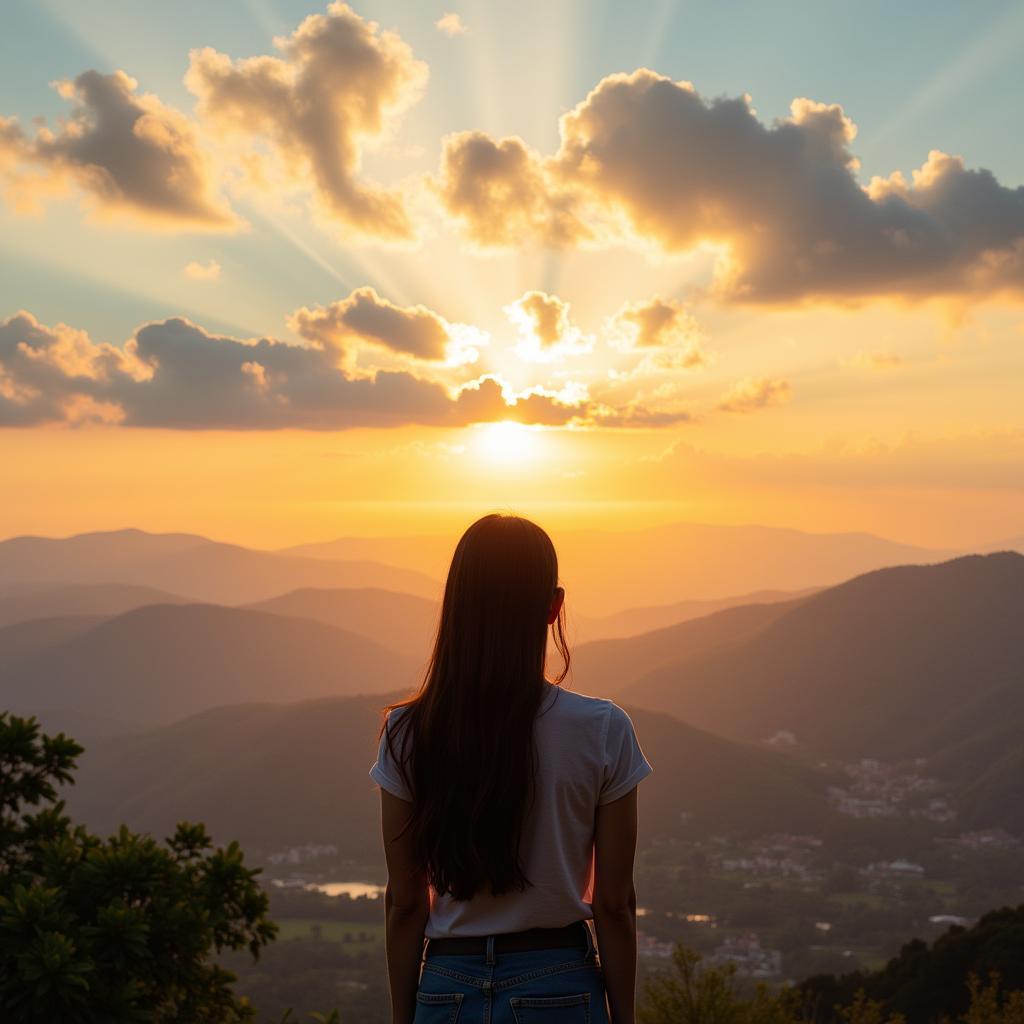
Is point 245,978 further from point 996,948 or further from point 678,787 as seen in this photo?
point 678,787

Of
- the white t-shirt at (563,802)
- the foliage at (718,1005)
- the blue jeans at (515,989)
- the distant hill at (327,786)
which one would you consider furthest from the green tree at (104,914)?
the distant hill at (327,786)

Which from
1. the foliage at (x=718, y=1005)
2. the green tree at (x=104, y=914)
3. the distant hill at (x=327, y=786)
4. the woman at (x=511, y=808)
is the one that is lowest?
the distant hill at (x=327, y=786)

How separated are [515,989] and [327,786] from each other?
17154 centimetres

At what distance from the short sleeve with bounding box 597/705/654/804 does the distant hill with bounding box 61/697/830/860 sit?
15127 cm

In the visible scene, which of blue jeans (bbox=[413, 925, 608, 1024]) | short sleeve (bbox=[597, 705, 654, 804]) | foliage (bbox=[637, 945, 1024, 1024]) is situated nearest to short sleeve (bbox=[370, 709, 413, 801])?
blue jeans (bbox=[413, 925, 608, 1024])

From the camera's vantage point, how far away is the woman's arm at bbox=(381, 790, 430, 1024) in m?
3.37

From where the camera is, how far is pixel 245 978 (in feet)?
277

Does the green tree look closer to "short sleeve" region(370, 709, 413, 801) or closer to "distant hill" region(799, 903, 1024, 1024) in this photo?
"short sleeve" region(370, 709, 413, 801)

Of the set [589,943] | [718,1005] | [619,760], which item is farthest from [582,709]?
[718,1005]

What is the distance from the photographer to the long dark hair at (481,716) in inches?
124

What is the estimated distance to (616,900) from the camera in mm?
3301

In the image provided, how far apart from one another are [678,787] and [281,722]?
2988 inches

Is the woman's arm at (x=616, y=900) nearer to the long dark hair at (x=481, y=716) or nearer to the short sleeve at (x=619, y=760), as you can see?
the short sleeve at (x=619, y=760)

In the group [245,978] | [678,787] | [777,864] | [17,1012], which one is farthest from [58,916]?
[678,787]
